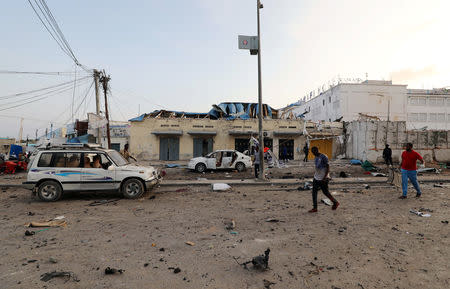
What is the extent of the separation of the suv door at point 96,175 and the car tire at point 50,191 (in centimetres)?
72

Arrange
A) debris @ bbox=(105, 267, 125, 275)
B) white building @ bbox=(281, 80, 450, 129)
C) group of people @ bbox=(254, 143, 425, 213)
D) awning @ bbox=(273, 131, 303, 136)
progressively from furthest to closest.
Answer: white building @ bbox=(281, 80, 450, 129) < awning @ bbox=(273, 131, 303, 136) < group of people @ bbox=(254, 143, 425, 213) < debris @ bbox=(105, 267, 125, 275)

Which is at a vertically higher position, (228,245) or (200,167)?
(200,167)

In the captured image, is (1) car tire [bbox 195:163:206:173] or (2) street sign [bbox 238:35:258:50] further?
(1) car tire [bbox 195:163:206:173]

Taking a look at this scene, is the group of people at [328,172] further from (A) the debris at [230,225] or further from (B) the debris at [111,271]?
(B) the debris at [111,271]

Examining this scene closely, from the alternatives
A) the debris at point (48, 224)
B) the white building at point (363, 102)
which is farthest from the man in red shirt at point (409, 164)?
the white building at point (363, 102)

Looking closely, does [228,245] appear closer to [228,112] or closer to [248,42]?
[248,42]

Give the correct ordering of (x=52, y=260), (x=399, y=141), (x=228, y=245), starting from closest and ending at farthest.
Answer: (x=52, y=260)
(x=228, y=245)
(x=399, y=141)

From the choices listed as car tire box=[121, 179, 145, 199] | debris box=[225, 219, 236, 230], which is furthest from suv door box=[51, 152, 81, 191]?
debris box=[225, 219, 236, 230]

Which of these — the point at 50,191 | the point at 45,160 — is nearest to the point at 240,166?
the point at 50,191

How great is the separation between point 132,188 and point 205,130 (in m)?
16.0

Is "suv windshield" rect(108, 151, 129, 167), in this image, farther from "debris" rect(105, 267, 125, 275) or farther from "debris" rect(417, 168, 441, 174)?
"debris" rect(417, 168, 441, 174)

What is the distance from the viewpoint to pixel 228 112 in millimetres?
26406

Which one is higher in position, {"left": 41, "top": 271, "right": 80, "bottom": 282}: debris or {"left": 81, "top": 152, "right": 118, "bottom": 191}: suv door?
{"left": 81, "top": 152, "right": 118, "bottom": 191}: suv door

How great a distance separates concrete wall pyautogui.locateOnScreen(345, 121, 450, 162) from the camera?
1992 centimetres
